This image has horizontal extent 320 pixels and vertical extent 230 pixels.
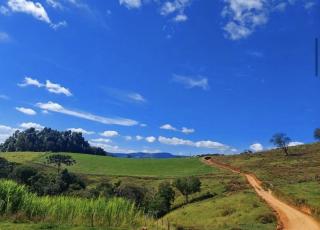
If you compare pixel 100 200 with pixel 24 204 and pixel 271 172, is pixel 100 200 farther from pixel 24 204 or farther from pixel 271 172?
pixel 271 172

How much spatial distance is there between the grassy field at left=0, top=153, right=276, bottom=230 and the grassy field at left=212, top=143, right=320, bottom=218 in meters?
4.91

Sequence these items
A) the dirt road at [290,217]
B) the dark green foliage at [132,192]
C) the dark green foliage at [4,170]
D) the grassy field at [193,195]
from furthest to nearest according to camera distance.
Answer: the dark green foliage at [4,170] → the dark green foliage at [132,192] → the grassy field at [193,195] → the dirt road at [290,217]

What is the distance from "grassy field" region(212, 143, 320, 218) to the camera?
64.4 meters

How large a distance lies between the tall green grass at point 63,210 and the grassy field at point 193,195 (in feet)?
9.02

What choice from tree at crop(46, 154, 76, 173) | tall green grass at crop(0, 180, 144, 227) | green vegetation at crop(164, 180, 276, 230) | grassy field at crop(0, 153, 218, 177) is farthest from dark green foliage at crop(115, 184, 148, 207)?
tree at crop(46, 154, 76, 173)

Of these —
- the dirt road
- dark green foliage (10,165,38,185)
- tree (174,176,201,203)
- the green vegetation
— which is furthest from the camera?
dark green foliage (10,165,38,185)

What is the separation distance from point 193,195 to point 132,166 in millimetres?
68813

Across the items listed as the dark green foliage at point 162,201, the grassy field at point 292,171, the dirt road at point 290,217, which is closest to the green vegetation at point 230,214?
the dirt road at point 290,217

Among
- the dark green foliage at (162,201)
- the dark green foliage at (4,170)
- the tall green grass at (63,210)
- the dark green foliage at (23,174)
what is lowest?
the tall green grass at (63,210)

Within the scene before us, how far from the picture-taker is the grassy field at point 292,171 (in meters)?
64.4

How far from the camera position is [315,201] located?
58.6 meters

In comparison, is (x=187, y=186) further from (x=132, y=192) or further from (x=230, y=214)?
(x=230, y=214)

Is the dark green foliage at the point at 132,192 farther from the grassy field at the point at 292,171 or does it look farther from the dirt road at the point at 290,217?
the dirt road at the point at 290,217

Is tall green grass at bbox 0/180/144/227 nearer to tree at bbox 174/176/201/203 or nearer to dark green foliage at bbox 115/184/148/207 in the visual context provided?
dark green foliage at bbox 115/184/148/207
